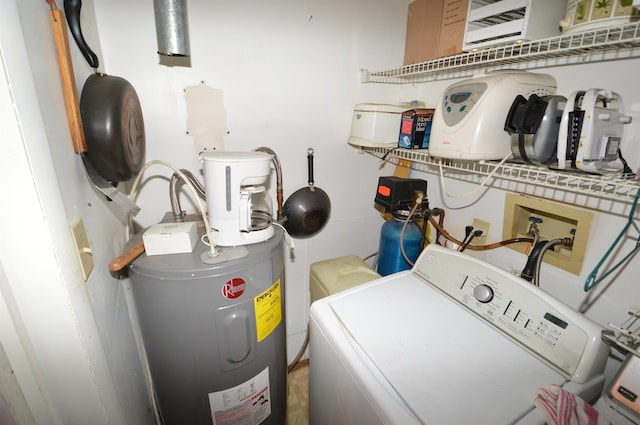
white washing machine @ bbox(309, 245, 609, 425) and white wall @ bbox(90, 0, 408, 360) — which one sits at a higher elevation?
white wall @ bbox(90, 0, 408, 360)

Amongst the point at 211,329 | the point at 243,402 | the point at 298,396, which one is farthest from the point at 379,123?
the point at 298,396

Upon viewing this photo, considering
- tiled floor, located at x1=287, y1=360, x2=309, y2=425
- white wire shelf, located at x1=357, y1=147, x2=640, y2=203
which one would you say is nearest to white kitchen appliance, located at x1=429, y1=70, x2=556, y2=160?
white wire shelf, located at x1=357, y1=147, x2=640, y2=203

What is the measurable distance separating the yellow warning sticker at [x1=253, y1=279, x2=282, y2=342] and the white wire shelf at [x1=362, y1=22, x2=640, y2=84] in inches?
43.1

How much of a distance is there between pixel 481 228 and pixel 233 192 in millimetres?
1127

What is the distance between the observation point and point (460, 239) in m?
1.47

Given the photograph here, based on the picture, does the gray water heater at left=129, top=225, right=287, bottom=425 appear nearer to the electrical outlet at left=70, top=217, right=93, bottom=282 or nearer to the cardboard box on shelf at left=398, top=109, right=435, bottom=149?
the electrical outlet at left=70, top=217, right=93, bottom=282

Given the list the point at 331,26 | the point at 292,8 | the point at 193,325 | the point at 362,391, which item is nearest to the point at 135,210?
the point at 193,325

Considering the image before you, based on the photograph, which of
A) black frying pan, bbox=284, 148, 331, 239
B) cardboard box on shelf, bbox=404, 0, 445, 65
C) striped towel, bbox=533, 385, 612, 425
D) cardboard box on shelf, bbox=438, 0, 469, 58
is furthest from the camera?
black frying pan, bbox=284, 148, 331, 239

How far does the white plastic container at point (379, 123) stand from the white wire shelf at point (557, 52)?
188mm

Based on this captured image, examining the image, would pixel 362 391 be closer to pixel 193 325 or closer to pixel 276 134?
pixel 193 325

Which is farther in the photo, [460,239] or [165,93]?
[460,239]

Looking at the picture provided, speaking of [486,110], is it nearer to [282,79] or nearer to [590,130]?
[590,130]

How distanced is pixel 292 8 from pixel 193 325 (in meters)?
1.38

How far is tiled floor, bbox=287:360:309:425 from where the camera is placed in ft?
5.13
